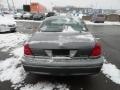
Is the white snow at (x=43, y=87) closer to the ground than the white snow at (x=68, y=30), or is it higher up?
closer to the ground

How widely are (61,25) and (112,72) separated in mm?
1836

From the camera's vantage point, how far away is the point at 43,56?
492 centimetres

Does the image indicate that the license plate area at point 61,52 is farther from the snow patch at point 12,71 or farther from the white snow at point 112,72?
the white snow at point 112,72

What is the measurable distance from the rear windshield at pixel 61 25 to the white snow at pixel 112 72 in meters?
1.29

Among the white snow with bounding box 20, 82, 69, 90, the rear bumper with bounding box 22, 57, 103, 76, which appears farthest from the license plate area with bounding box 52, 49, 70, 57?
the white snow with bounding box 20, 82, 69, 90

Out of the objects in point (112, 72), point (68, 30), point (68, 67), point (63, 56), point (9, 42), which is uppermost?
point (68, 30)

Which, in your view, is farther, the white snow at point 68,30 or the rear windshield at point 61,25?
the rear windshield at point 61,25

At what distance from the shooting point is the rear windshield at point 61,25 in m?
6.18

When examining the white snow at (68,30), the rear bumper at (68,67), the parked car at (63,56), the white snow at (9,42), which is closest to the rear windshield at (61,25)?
the white snow at (68,30)

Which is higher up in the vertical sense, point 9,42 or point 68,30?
point 68,30

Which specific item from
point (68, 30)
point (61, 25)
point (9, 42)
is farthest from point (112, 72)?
point (9, 42)

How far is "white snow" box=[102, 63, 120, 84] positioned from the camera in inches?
221

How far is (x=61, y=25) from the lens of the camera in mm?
6383

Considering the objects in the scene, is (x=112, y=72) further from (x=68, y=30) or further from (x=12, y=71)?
(x=12, y=71)
